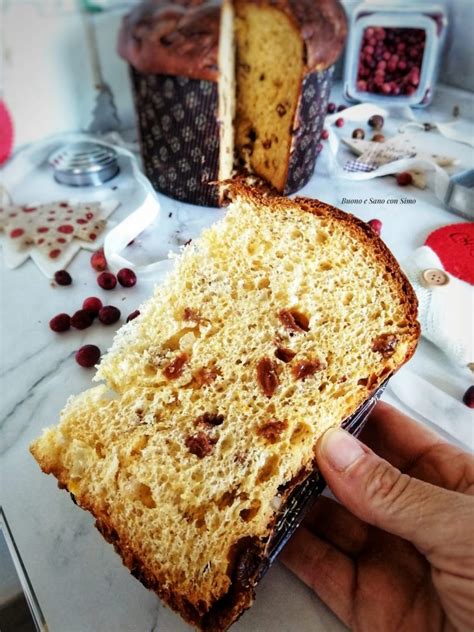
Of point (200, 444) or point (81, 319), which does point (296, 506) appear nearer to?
point (200, 444)

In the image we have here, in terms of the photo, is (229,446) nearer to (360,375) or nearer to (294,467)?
(294,467)

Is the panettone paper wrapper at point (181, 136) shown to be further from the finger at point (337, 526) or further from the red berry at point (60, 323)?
the finger at point (337, 526)

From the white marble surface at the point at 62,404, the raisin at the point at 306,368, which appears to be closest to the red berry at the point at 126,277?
the white marble surface at the point at 62,404

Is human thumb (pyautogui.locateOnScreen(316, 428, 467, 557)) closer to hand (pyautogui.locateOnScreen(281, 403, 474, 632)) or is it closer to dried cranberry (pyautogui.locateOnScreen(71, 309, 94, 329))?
hand (pyautogui.locateOnScreen(281, 403, 474, 632))

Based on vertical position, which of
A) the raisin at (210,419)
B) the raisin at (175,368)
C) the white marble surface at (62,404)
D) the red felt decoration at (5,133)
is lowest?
the white marble surface at (62,404)

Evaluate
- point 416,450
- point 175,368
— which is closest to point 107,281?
point 175,368

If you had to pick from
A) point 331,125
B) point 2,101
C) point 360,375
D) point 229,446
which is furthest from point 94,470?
point 331,125
